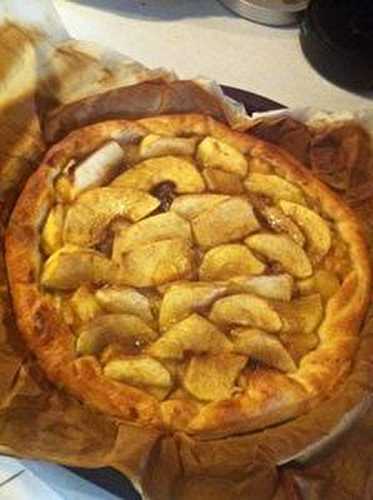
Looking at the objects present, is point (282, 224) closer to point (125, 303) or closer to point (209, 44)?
point (125, 303)

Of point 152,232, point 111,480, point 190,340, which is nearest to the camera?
point 111,480

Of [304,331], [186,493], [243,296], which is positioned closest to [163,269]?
[243,296]

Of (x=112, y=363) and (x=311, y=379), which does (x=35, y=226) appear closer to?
(x=112, y=363)

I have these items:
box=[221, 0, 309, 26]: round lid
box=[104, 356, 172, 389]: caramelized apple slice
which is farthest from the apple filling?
box=[221, 0, 309, 26]: round lid

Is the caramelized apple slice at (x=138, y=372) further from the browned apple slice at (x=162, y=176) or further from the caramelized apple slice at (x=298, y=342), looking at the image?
the browned apple slice at (x=162, y=176)

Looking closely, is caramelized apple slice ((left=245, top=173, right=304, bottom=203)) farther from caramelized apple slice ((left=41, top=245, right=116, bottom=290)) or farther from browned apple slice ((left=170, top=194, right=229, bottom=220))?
caramelized apple slice ((left=41, top=245, right=116, bottom=290))

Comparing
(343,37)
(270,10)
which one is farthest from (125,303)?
(270,10)
